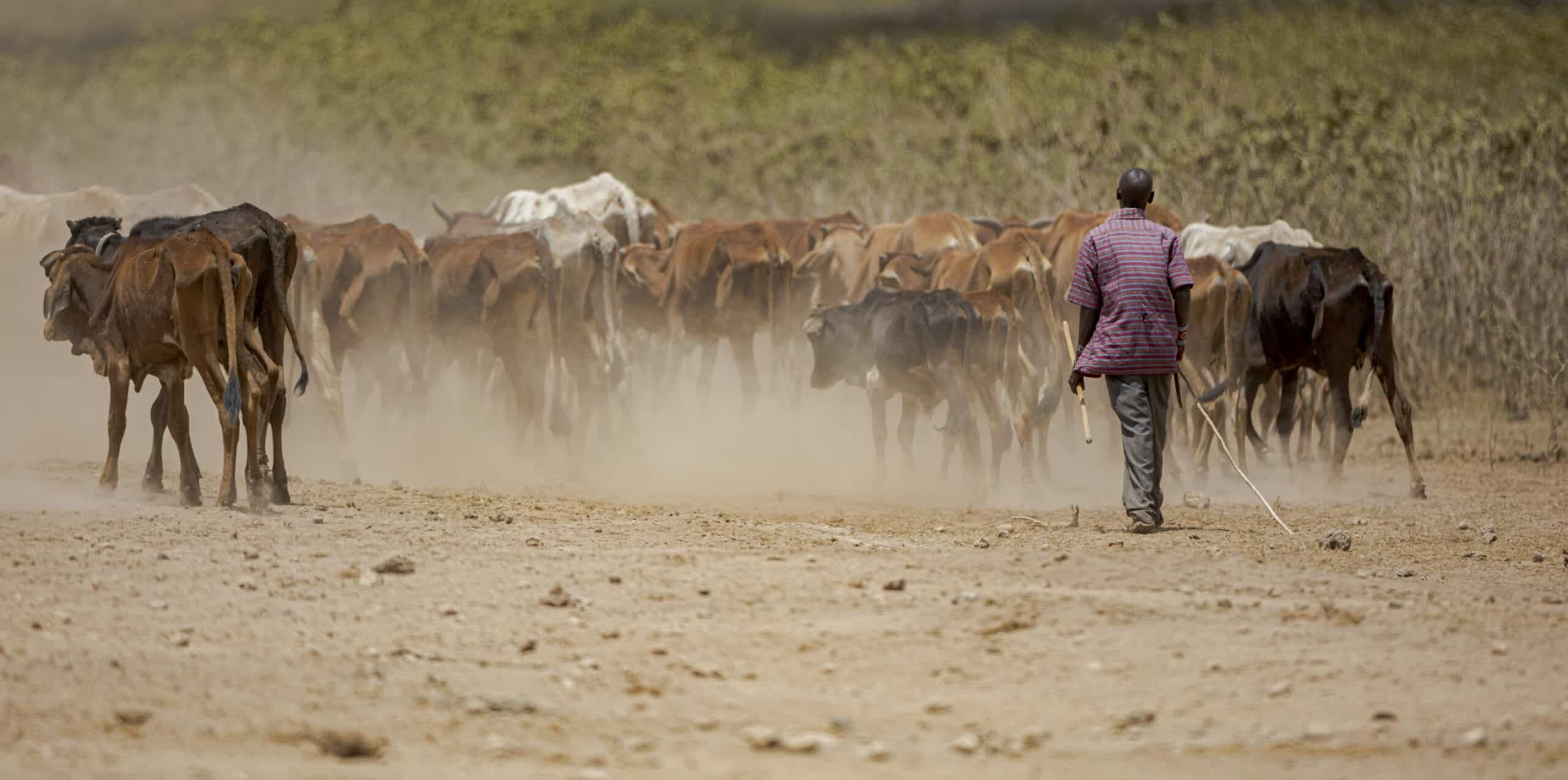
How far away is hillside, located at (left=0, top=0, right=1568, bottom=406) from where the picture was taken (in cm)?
1986

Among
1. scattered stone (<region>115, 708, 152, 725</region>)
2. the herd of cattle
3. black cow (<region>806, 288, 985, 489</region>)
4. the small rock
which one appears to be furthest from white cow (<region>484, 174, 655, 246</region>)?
the small rock

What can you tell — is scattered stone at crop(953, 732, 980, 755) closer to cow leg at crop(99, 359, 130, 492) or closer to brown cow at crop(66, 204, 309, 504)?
brown cow at crop(66, 204, 309, 504)

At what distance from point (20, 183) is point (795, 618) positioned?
25143 mm

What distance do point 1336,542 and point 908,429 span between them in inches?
227

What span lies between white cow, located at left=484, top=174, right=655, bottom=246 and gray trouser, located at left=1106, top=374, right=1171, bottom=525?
520 inches

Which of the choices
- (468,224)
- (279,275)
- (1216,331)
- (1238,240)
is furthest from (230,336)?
(468,224)

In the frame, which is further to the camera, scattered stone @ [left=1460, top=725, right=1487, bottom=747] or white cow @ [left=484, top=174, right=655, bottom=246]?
white cow @ [left=484, top=174, right=655, bottom=246]

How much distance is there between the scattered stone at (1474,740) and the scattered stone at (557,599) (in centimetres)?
374

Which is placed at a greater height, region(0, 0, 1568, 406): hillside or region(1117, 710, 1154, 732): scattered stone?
region(0, 0, 1568, 406): hillside

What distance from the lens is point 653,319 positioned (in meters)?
20.9

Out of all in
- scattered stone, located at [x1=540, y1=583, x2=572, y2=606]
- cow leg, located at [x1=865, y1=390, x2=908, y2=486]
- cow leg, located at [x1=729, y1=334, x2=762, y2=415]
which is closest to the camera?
scattered stone, located at [x1=540, y1=583, x2=572, y2=606]

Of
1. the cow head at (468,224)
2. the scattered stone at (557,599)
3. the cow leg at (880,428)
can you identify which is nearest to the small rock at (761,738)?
the scattered stone at (557,599)

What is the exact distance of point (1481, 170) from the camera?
20.7 meters

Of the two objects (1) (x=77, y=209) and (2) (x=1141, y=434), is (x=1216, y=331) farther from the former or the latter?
(1) (x=77, y=209)
